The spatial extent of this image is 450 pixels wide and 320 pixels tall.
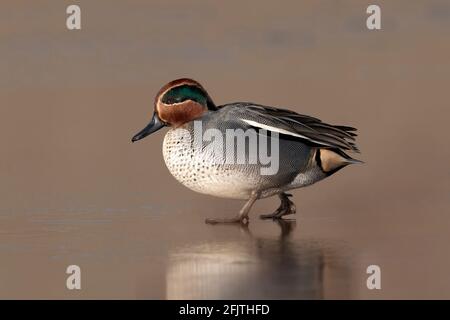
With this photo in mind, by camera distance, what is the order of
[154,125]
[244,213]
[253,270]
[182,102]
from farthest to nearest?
1. [154,125]
2. [182,102]
3. [244,213]
4. [253,270]

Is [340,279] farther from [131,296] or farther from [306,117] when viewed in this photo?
[306,117]

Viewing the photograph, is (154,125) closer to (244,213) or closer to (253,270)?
(244,213)

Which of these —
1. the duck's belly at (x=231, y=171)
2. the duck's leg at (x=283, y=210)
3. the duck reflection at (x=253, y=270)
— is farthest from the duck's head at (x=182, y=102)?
the duck reflection at (x=253, y=270)

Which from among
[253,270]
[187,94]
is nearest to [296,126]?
[187,94]

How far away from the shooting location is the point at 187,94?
6.28 m

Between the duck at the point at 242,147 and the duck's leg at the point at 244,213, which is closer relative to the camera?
the duck at the point at 242,147

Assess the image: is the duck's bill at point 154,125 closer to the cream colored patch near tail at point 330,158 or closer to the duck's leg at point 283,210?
the duck's leg at point 283,210

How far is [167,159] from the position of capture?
6.22m

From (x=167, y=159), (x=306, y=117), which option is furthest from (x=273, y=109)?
(x=167, y=159)

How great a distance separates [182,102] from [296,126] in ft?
2.27

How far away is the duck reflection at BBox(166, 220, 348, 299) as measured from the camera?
164 inches

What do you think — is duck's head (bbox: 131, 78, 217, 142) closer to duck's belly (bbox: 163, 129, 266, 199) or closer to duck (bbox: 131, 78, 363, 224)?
duck (bbox: 131, 78, 363, 224)

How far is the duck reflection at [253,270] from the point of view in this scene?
4156 millimetres

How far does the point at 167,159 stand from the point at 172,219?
394 mm
